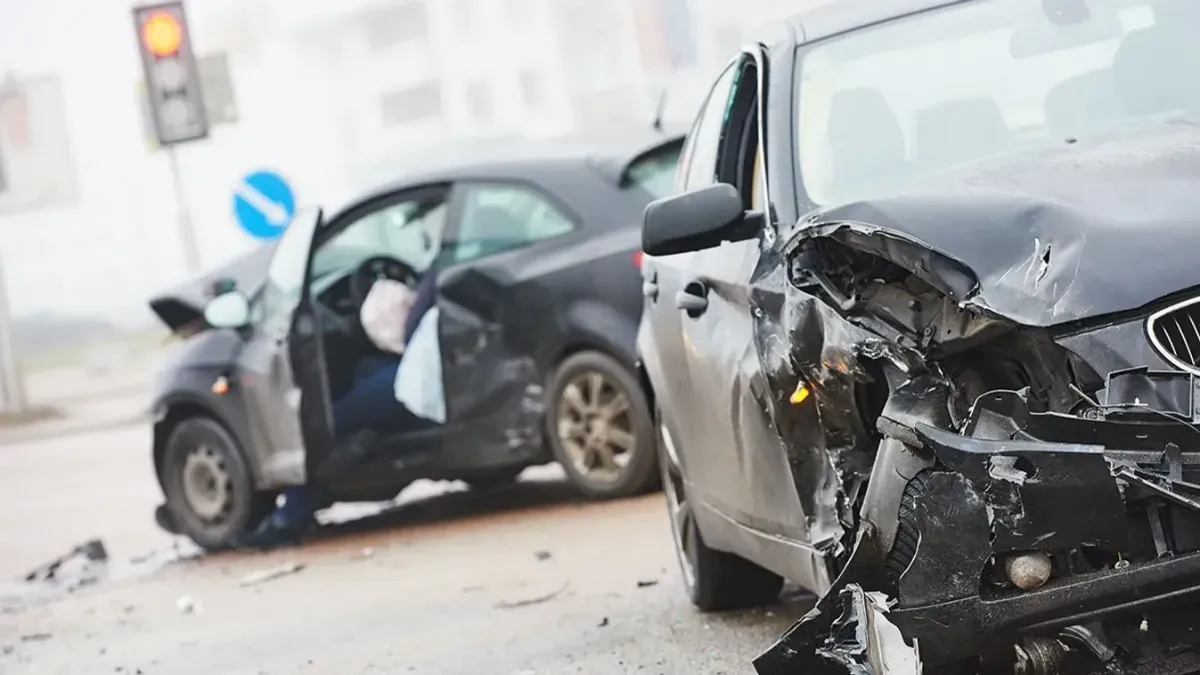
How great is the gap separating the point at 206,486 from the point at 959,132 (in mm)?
7277

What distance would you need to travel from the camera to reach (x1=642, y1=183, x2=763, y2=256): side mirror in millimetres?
5066

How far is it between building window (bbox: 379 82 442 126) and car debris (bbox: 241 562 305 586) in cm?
3328

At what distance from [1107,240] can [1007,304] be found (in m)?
0.22

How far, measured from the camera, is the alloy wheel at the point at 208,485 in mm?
11328

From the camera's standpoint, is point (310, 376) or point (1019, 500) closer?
point (1019, 500)

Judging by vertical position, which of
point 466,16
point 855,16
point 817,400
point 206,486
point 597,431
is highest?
point 466,16

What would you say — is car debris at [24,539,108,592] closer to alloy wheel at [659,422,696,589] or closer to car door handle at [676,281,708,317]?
alloy wheel at [659,422,696,589]

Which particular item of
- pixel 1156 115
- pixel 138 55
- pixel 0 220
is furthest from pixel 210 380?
pixel 0 220

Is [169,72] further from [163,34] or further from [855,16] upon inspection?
[855,16]

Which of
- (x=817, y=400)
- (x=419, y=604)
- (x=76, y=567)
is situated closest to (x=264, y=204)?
(x=76, y=567)

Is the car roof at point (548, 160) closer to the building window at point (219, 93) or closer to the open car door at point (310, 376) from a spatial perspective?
the open car door at point (310, 376)

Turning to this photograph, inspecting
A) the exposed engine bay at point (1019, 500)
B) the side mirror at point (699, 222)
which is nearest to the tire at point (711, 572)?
the side mirror at point (699, 222)

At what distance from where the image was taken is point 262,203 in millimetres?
17031

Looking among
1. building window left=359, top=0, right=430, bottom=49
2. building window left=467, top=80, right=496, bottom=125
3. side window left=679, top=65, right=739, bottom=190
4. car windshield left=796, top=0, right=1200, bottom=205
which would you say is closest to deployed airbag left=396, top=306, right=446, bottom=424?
side window left=679, top=65, right=739, bottom=190
